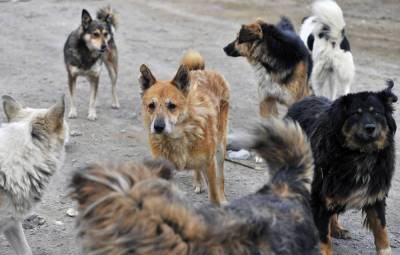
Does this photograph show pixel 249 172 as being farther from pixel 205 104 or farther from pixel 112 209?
pixel 112 209

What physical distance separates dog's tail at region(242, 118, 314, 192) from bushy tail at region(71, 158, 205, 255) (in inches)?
57.9

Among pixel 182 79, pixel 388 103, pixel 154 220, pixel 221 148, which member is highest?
pixel 154 220

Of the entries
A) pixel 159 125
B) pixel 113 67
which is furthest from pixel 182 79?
pixel 113 67

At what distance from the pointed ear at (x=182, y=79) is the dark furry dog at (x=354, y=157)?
4.62 feet

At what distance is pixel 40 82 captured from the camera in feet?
35.6

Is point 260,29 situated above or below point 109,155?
above

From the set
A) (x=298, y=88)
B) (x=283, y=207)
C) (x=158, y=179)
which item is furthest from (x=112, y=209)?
(x=298, y=88)

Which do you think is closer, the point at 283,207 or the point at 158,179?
the point at 158,179

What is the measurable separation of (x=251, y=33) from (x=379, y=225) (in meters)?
3.55

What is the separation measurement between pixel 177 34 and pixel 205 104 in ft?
28.4

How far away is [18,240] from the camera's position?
16.9ft

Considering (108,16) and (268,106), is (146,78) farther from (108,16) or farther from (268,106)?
(108,16)

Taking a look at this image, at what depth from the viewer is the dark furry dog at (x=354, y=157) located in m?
4.86

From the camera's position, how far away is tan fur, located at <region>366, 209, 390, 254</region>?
17.3ft
